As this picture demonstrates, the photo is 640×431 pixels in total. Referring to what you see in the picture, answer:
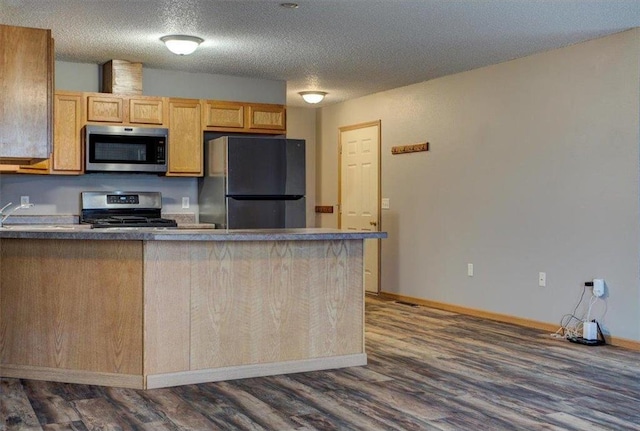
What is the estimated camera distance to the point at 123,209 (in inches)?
253

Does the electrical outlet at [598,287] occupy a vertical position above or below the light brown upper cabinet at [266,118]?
below

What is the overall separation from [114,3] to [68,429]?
2661 millimetres

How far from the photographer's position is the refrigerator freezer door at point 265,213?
6.24m

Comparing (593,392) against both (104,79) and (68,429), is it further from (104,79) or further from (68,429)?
(104,79)

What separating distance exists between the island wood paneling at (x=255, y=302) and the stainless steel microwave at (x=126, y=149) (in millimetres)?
2493

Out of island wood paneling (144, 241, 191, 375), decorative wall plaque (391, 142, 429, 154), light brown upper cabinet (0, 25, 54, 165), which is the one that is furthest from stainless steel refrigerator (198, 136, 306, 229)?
light brown upper cabinet (0, 25, 54, 165)

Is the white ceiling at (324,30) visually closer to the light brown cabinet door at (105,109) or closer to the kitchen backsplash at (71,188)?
the light brown cabinet door at (105,109)

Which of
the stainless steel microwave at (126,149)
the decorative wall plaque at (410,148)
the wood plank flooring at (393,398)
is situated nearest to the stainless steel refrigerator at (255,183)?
the stainless steel microwave at (126,149)

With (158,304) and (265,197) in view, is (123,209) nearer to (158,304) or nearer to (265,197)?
(265,197)

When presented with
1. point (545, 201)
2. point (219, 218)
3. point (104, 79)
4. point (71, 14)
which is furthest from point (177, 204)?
point (545, 201)

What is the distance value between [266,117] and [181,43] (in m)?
1.60

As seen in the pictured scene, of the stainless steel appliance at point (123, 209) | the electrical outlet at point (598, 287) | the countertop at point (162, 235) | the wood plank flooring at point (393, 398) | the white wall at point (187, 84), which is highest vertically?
the white wall at point (187, 84)

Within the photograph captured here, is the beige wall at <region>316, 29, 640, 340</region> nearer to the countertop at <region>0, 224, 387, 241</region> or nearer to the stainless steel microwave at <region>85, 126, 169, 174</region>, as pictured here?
the countertop at <region>0, 224, 387, 241</region>

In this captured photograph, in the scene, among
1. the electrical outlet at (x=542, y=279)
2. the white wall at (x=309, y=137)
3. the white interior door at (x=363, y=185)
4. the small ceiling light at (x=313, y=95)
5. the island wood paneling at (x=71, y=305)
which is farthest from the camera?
the white wall at (x=309, y=137)
